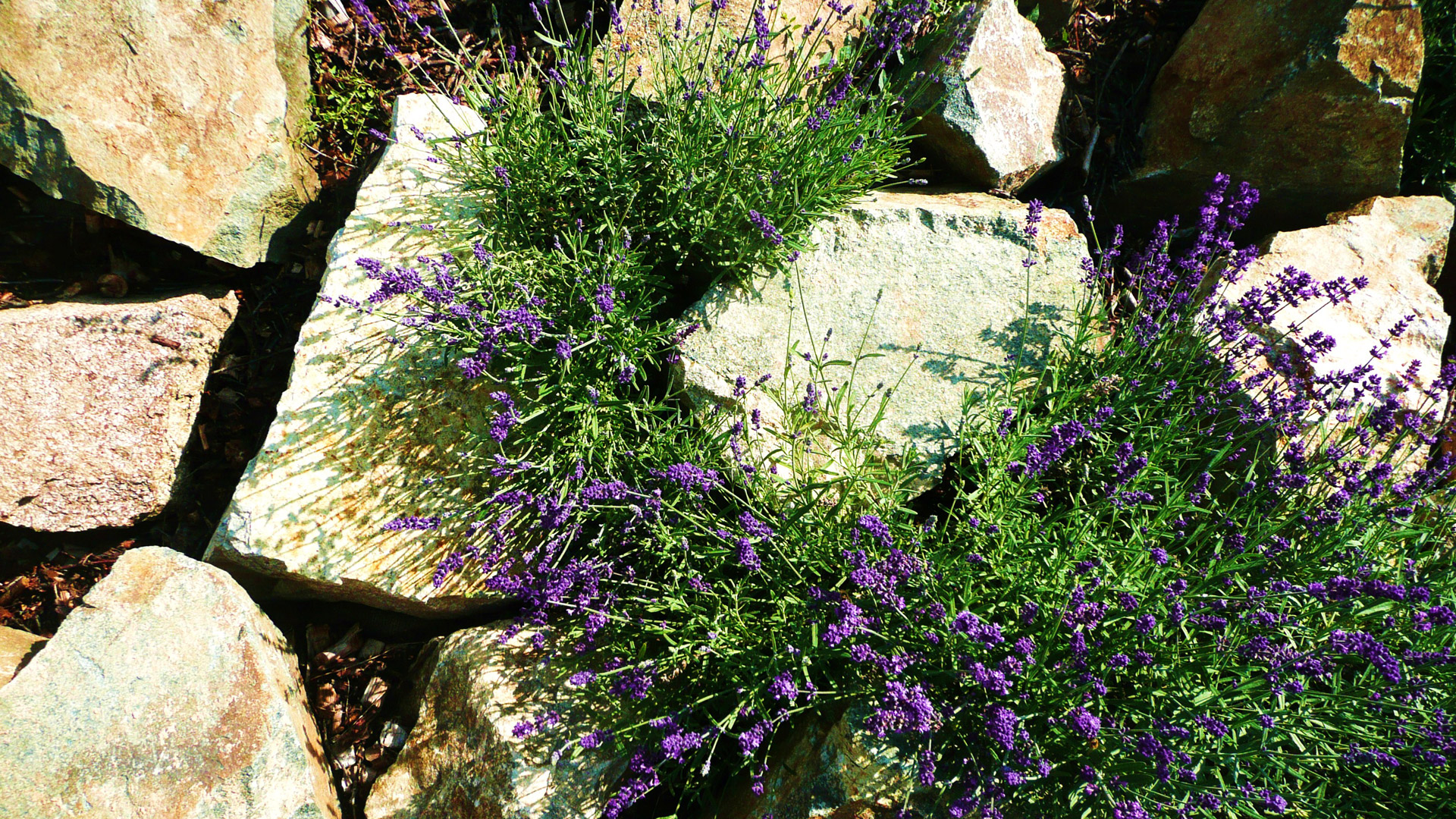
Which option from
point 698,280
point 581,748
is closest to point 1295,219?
point 698,280

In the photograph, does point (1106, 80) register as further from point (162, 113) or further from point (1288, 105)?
point (162, 113)

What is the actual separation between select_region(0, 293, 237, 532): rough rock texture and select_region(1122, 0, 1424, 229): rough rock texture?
466 cm

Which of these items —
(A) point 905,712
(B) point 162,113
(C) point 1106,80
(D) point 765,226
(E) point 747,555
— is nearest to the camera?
(A) point 905,712

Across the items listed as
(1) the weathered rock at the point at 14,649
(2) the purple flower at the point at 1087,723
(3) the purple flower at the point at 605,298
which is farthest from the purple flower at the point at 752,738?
(1) the weathered rock at the point at 14,649

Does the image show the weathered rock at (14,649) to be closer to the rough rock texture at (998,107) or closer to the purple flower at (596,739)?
the purple flower at (596,739)

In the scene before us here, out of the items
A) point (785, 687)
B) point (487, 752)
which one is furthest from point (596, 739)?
point (785, 687)

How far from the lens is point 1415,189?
3.88m

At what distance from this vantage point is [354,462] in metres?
3.05

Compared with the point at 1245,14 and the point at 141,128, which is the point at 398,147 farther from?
the point at 1245,14

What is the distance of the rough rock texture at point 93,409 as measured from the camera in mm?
3076

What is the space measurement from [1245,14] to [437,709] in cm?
460

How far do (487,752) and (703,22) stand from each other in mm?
3288

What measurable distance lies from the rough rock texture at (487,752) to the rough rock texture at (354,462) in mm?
305

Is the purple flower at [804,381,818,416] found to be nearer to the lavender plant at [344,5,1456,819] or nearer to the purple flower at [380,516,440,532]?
the lavender plant at [344,5,1456,819]
